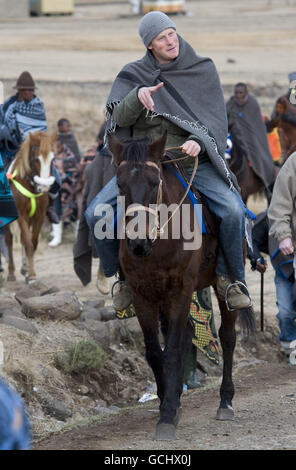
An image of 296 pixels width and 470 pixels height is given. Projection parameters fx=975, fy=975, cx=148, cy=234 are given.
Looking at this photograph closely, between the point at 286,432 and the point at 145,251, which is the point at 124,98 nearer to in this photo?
the point at 145,251

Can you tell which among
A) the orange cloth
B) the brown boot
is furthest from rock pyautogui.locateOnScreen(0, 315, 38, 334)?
the orange cloth

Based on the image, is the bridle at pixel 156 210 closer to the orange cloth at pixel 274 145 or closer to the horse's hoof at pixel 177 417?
the horse's hoof at pixel 177 417

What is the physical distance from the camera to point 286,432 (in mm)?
6773

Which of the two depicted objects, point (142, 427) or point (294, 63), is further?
Answer: point (294, 63)

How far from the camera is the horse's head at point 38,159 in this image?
45.9ft

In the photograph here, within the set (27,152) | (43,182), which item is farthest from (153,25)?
(27,152)

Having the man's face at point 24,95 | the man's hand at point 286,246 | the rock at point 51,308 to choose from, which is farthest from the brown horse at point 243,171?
Answer: the man's hand at point 286,246

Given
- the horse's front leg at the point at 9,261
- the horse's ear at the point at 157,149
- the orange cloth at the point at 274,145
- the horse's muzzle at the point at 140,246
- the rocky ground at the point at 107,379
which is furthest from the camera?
the orange cloth at the point at 274,145

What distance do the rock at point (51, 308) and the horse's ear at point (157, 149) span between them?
406 cm

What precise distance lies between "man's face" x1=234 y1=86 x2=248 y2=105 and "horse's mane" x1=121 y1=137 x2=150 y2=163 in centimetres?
992

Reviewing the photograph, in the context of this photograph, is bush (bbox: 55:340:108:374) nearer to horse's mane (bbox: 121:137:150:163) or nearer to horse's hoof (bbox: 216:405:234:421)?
horse's hoof (bbox: 216:405:234:421)

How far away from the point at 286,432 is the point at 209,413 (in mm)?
1180

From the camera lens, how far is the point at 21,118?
48.5 feet
